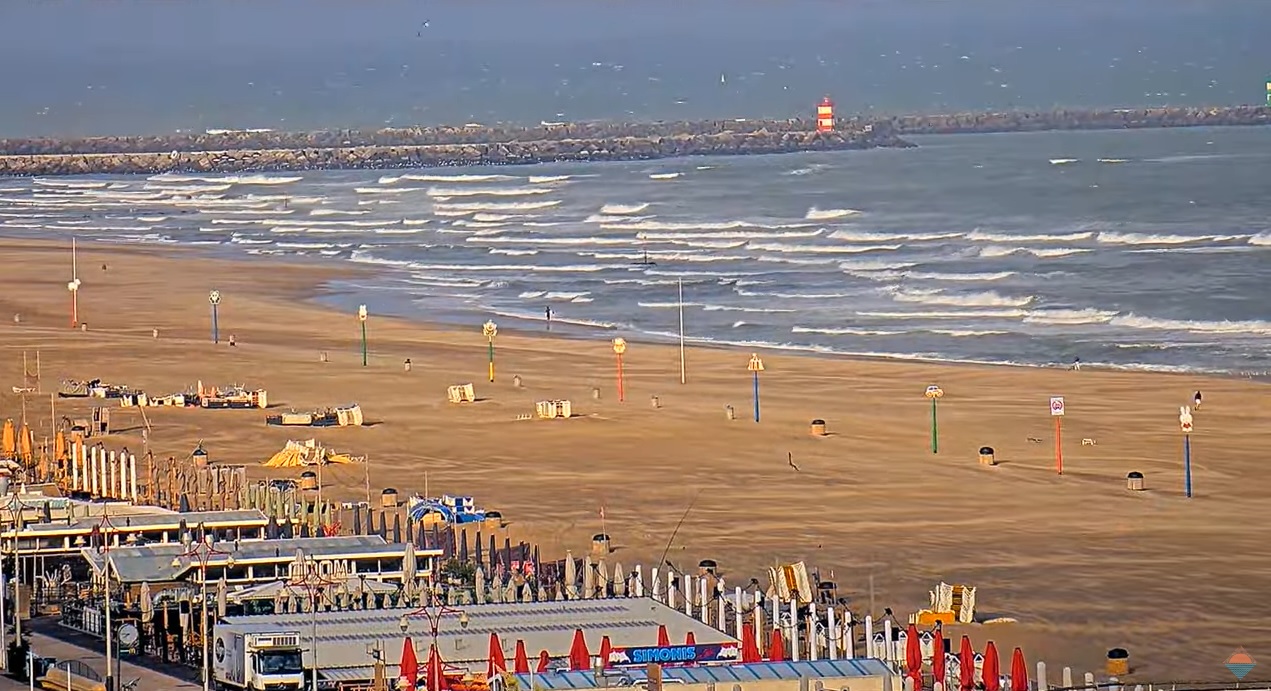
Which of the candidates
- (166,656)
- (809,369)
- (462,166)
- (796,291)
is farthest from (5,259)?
(462,166)

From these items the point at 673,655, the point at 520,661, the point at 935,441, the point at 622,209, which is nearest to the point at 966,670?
the point at 673,655

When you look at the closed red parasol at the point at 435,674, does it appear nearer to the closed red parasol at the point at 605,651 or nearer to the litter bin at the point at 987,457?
the closed red parasol at the point at 605,651

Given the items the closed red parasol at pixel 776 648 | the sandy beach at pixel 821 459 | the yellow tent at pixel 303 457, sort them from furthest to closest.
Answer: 1. the yellow tent at pixel 303 457
2. the sandy beach at pixel 821 459
3. the closed red parasol at pixel 776 648

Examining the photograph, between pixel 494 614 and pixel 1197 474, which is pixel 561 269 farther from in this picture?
pixel 494 614

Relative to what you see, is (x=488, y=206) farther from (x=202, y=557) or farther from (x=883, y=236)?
(x=202, y=557)

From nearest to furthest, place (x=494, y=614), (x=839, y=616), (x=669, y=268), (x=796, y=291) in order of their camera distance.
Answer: (x=494, y=614)
(x=839, y=616)
(x=796, y=291)
(x=669, y=268)

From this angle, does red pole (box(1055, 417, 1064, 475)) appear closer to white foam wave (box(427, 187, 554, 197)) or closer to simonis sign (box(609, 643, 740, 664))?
simonis sign (box(609, 643, 740, 664))

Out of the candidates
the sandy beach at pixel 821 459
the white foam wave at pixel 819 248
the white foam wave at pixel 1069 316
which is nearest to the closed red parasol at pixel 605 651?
the sandy beach at pixel 821 459
